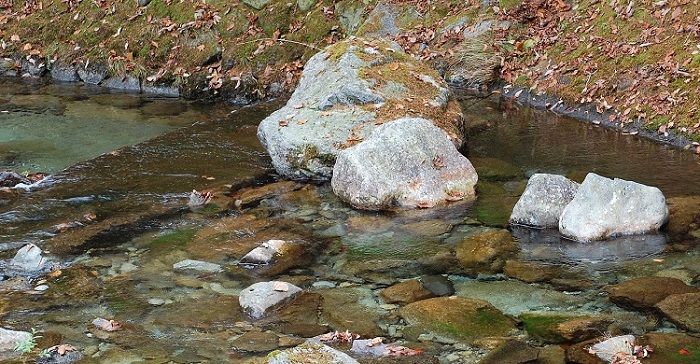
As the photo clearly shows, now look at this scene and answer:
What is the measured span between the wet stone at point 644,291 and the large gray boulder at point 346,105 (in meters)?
3.68

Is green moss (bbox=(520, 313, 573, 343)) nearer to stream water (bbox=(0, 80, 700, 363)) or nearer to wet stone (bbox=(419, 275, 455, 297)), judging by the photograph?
stream water (bbox=(0, 80, 700, 363))

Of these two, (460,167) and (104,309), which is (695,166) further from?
(104,309)

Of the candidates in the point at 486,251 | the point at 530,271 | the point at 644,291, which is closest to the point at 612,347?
→ the point at 644,291

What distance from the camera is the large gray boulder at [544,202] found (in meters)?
7.04


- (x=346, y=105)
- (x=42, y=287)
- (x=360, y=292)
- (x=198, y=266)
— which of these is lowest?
(x=42, y=287)

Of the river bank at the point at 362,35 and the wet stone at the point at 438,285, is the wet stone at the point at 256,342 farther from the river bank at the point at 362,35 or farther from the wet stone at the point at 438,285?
the river bank at the point at 362,35

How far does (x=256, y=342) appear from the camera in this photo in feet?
16.6

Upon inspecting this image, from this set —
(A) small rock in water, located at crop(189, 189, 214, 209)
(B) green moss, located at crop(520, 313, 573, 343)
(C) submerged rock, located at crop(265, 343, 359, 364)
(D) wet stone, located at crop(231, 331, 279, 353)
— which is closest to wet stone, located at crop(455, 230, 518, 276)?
(B) green moss, located at crop(520, 313, 573, 343)

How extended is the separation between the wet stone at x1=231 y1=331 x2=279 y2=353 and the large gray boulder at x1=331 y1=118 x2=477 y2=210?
283 centimetres

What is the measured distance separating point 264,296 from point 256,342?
0.59 meters

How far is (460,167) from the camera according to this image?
800 centimetres

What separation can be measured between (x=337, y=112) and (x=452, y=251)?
3.03 metres

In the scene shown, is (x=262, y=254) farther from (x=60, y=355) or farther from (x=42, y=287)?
(x=60, y=355)

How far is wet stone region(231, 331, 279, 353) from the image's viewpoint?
16.3 feet
